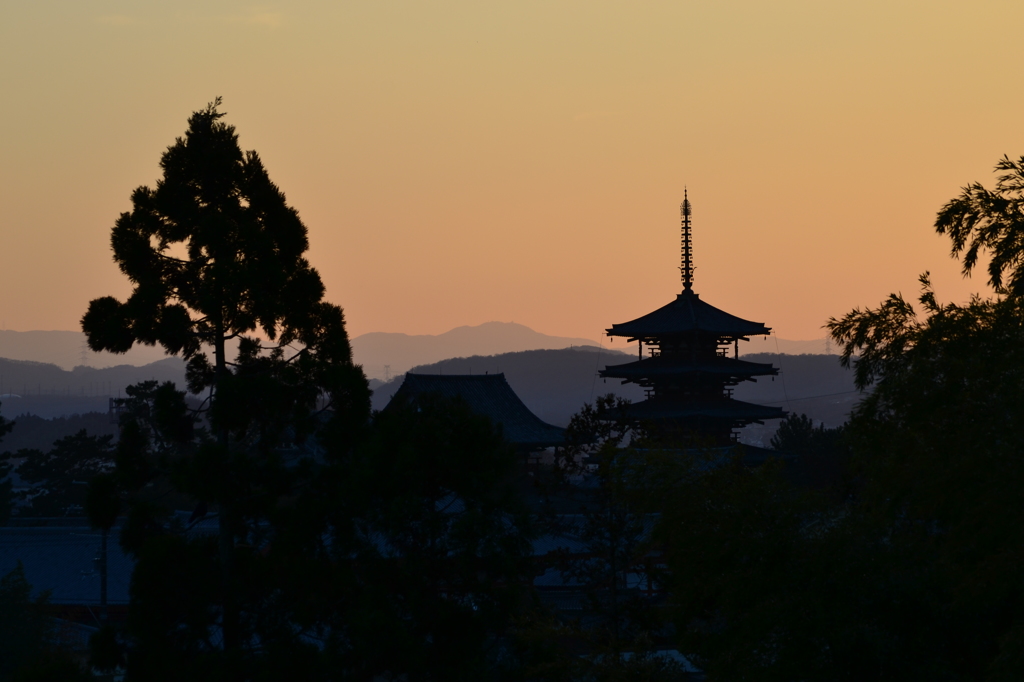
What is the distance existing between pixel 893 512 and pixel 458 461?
6781 millimetres

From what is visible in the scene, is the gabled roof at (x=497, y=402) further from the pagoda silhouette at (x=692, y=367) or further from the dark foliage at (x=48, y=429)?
the dark foliage at (x=48, y=429)

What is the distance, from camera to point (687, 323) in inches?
1725

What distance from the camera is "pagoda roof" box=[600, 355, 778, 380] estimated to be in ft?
145

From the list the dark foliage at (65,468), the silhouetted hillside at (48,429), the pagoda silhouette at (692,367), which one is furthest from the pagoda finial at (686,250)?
the silhouetted hillside at (48,429)

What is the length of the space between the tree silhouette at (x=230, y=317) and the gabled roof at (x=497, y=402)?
30.3 m

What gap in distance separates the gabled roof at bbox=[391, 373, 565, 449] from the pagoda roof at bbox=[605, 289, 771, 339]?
18.3 ft

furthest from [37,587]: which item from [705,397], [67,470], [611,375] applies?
[705,397]

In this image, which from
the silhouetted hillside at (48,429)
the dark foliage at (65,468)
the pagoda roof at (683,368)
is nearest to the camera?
the pagoda roof at (683,368)

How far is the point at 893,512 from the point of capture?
8953 millimetres

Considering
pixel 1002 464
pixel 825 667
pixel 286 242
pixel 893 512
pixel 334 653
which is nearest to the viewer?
pixel 1002 464

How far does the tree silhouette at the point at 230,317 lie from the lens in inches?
527

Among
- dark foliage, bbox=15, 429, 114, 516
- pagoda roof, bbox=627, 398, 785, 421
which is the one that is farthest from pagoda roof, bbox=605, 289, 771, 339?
dark foliage, bbox=15, 429, 114, 516

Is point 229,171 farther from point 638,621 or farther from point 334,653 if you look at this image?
point 638,621

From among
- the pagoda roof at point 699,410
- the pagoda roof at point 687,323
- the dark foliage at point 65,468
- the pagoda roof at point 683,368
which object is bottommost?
the dark foliage at point 65,468
